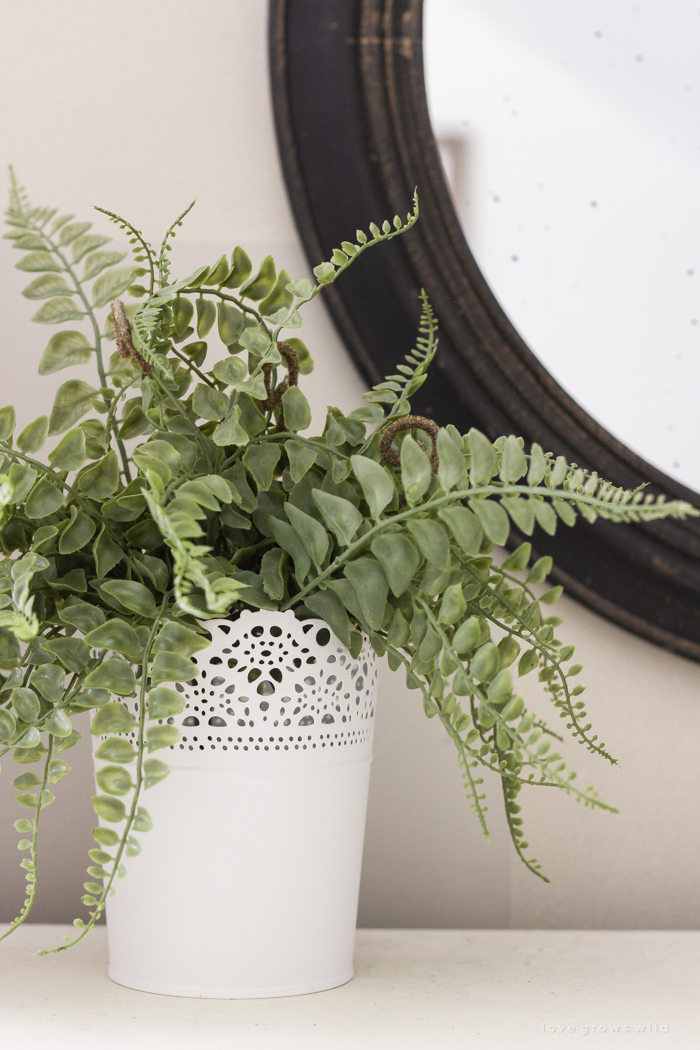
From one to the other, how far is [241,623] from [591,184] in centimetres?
61

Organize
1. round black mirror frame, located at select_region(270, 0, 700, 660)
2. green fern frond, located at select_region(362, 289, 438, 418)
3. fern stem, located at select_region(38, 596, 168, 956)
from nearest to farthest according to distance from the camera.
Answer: fern stem, located at select_region(38, 596, 168, 956), green fern frond, located at select_region(362, 289, 438, 418), round black mirror frame, located at select_region(270, 0, 700, 660)

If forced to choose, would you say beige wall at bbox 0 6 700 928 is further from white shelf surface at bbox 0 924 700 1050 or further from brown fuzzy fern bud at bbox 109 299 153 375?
brown fuzzy fern bud at bbox 109 299 153 375

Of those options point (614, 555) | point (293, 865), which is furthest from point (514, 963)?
point (614, 555)

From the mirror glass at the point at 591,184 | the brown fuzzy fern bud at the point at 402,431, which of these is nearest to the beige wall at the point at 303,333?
the mirror glass at the point at 591,184

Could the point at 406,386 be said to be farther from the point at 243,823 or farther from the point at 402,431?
the point at 243,823

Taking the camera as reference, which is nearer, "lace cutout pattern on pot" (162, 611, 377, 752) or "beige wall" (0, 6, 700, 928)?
"lace cutout pattern on pot" (162, 611, 377, 752)

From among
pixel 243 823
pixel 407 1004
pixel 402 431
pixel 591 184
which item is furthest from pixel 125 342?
pixel 591 184

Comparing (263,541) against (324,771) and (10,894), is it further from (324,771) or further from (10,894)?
(10,894)

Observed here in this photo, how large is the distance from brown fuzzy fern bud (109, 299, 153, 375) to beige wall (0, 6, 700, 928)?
32 cm

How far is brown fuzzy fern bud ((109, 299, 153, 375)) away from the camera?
21.0 inches

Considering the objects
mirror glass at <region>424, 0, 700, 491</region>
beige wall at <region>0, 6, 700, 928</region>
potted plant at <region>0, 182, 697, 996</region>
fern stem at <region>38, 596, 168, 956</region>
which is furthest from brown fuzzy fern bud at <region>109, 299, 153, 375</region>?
mirror glass at <region>424, 0, 700, 491</region>

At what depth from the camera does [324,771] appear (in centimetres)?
58

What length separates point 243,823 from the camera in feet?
1.83

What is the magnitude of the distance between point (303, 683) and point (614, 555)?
1.31 feet
